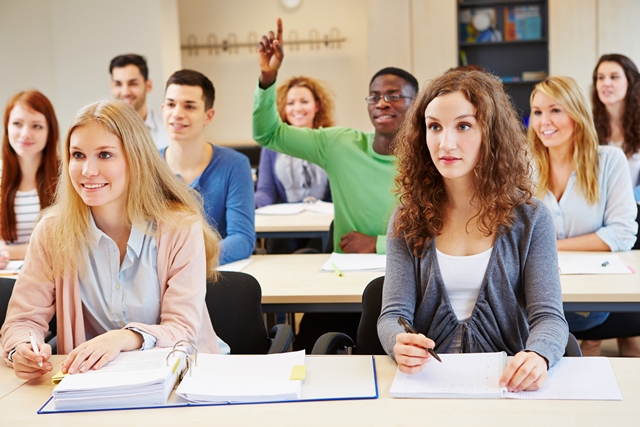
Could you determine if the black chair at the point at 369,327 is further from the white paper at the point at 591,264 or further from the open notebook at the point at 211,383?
the white paper at the point at 591,264

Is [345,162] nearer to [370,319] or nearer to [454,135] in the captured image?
[370,319]

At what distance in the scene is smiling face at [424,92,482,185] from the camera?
5.83ft

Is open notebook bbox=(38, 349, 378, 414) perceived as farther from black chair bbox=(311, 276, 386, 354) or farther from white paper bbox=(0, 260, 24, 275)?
white paper bbox=(0, 260, 24, 275)

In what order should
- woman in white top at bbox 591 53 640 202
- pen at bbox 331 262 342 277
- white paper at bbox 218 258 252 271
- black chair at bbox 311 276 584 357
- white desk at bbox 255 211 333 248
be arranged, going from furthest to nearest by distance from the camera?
woman in white top at bbox 591 53 640 202 → white desk at bbox 255 211 333 248 → white paper at bbox 218 258 252 271 → pen at bbox 331 262 342 277 → black chair at bbox 311 276 584 357

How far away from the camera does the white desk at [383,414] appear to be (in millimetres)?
1336

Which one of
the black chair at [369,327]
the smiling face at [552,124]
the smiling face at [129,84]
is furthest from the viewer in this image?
the smiling face at [129,84]

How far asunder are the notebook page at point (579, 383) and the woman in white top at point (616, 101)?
10.1 ft

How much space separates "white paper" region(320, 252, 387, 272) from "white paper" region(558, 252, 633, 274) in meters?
0.68

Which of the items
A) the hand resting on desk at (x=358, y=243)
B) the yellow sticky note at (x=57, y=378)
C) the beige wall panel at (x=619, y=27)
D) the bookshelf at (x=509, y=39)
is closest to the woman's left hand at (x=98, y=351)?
the yellow sticky note at (x=57, y=378)

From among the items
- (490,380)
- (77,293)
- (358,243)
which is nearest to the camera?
(490,380)

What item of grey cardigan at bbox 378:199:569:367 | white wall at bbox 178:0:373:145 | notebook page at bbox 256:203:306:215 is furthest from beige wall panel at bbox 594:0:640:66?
grey cardigan at bbox 378:199:569:367

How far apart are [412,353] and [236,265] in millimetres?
1438

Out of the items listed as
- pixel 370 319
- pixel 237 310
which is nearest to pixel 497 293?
pixel 370 319

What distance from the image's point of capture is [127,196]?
1965 mm
